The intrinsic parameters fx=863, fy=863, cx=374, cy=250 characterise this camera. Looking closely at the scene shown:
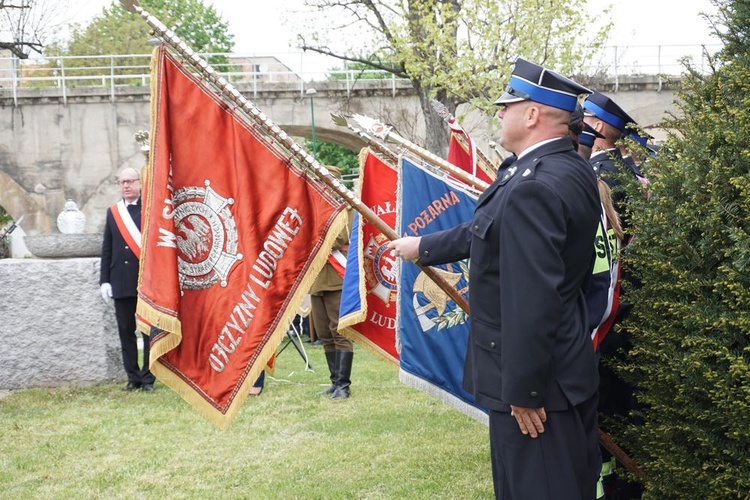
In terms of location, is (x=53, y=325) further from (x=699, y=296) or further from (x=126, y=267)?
(x=699, y=296)

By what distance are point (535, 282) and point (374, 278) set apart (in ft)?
11.1

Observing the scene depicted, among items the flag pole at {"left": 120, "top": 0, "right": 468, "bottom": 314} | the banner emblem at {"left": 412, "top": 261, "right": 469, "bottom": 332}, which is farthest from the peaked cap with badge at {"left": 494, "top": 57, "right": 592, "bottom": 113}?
the banner emblem at {"left": 412, "top": 261, "right": 469, "bottom": 332}

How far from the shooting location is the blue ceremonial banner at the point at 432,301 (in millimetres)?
5285

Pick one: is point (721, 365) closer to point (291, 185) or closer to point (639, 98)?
point (291, 185)

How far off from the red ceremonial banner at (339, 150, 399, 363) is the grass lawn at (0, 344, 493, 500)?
2.89 ft

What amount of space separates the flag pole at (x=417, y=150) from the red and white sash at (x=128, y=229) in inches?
152

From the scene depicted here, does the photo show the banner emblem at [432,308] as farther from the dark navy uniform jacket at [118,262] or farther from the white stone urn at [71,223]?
the white stone urn at [71,223]

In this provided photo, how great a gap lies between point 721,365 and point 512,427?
31.5 inches

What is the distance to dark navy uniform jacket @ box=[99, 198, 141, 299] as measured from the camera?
9125 mm

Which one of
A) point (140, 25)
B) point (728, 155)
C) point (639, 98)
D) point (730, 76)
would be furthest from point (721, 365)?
point (140, 25)

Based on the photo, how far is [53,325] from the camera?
954 centimetres

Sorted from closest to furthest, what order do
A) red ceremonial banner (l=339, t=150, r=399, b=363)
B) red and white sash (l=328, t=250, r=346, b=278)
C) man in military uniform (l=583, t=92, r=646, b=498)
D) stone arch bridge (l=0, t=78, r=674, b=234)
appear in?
1. man in military uniform (l=583, t=92, r=646, b=498)
2. red ceremonial banner (l=339, t=150, r=399, b=363)
3. red and white sash (l=328, t=250, r=346, b=278)
4. stone arch bridge (l=0, t=78, r=674, b=234)

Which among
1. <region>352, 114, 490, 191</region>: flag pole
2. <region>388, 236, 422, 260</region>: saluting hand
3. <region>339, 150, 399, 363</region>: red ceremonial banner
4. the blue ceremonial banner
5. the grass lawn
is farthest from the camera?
<region>339, 150, 399, 363</region>: red ceremonial banner

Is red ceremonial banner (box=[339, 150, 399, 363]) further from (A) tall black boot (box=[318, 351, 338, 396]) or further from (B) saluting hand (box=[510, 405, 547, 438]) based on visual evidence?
(B) saluting hand (box=[510, 405, 547, 438])
